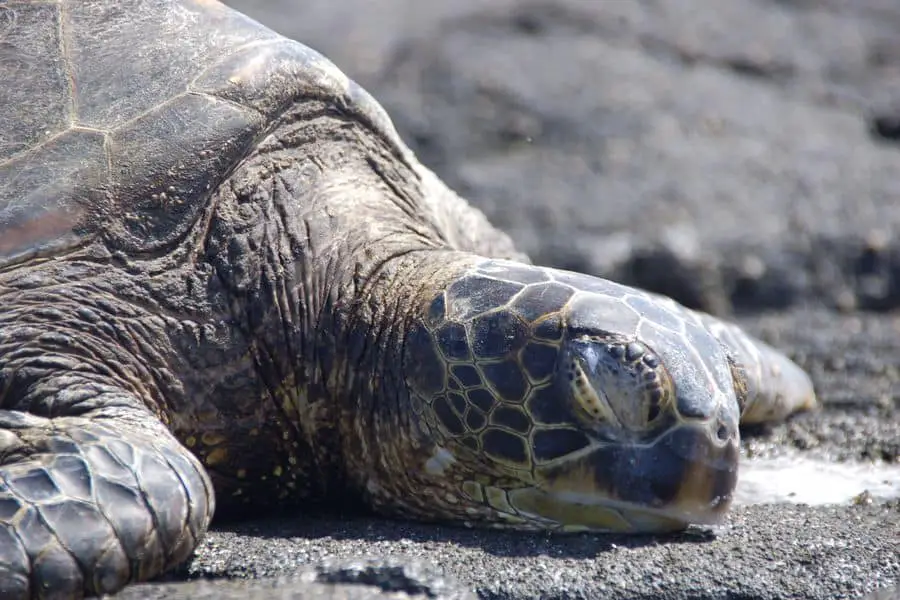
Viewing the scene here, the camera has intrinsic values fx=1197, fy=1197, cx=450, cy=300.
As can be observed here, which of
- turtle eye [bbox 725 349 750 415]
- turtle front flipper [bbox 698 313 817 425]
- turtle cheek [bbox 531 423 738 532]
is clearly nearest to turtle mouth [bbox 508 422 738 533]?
turtle cheek [bbox 531 423 738 532]

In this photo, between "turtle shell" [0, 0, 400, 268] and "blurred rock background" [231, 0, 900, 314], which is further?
"blurred rock background" [231, 0, 900, 314]

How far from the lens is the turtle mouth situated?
2.87 metres

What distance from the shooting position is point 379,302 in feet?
10.9

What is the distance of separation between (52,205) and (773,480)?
2263mm

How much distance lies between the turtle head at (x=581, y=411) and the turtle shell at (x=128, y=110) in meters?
0.81

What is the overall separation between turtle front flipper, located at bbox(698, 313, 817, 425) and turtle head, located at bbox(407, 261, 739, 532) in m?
0.91

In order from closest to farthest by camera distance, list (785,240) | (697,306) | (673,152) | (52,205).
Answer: (52,205)
(697,306)
(785,240)
(673,152)

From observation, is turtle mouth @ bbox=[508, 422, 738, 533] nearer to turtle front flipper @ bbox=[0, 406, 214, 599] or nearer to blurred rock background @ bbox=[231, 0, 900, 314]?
turtle front flipper @ bbox=[0, 406, 214, 599]

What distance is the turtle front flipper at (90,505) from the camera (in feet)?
7.97

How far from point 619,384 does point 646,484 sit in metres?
0.25

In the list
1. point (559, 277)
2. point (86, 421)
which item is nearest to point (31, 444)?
point (86, 421)

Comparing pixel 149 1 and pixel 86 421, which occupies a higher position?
pixel 149 1

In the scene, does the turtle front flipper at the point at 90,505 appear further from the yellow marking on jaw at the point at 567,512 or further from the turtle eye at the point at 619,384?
the turtle eye at the point at 619,384

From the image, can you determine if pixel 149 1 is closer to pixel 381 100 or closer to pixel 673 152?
pixel 381 100
